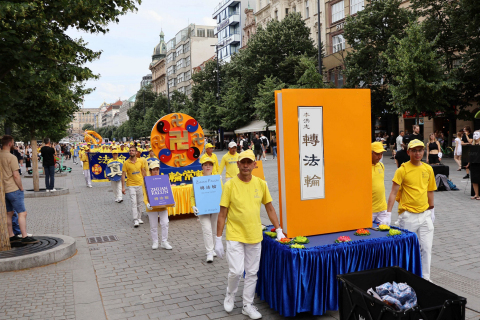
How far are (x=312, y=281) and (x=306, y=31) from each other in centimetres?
3451

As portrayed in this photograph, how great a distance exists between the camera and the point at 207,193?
689cm

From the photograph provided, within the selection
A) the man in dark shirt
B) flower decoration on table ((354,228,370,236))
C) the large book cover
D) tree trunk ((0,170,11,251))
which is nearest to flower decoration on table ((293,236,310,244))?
flower decoration on table ((354,228,370,236))

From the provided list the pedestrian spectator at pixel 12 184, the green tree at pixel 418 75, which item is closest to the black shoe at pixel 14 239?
the pedestrian spectator at pixel 12 184

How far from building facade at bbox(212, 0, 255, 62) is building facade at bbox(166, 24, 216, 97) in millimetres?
11152

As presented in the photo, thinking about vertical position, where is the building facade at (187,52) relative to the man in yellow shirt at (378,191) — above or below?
above

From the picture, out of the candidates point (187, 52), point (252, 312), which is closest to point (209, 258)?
point (252, 312)

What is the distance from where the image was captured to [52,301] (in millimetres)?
5215

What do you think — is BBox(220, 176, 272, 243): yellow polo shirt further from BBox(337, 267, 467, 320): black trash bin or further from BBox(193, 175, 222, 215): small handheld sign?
BBox(193, 175, 222, 215): small handheld sign

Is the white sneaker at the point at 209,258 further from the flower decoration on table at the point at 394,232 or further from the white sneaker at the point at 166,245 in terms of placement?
the flower decoration on table at the point at 394,232

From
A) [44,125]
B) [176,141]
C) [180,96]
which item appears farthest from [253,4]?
[176,141]

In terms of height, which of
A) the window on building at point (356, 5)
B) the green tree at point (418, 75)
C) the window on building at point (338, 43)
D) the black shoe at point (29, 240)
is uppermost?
the window on building at point (356, 5)

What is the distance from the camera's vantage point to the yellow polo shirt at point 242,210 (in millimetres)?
4477

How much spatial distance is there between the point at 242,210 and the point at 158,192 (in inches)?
146

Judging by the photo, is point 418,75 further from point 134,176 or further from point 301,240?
point 301,240
